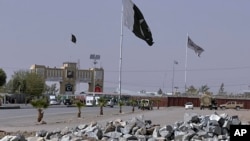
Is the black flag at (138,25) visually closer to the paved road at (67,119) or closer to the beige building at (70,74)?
the paved road at (67,119)

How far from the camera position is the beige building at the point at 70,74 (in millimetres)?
148000

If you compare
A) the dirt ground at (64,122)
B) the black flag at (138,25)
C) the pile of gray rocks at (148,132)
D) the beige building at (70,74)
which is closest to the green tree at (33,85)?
the beige building at (70,74)

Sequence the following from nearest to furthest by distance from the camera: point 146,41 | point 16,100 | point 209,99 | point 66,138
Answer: point 66,138 → point 146,41 → point 209,99 → point 16,100

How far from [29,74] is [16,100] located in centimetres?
1643

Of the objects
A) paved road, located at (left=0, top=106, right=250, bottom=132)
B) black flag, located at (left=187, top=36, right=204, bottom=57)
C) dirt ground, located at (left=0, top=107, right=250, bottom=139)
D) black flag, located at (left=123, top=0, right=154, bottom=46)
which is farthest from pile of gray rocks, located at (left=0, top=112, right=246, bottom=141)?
black flag, located at (left=187, top=36, right=204, bottom=57)

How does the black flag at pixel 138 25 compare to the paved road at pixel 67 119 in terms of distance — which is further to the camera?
the black flag at pixel 138 25

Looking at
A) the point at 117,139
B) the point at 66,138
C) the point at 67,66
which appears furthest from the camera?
the point at 67,66

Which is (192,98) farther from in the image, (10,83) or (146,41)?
(146,41)

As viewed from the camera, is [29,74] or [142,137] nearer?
[142,137]

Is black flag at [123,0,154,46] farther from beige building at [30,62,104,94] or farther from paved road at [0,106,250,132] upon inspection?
beige building at [30,62,104,94]

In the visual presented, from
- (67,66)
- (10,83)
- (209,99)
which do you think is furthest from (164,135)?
(67,66)

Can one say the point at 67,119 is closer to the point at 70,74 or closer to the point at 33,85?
the point at 33,85

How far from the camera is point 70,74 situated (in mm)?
145375

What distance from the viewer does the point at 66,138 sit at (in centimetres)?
1459
